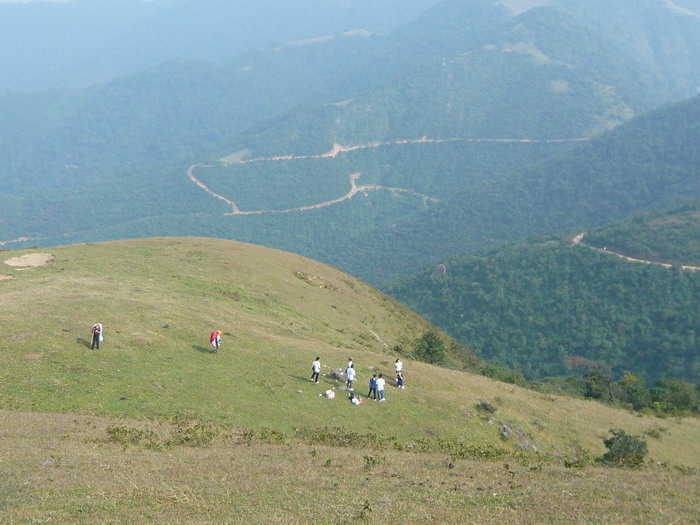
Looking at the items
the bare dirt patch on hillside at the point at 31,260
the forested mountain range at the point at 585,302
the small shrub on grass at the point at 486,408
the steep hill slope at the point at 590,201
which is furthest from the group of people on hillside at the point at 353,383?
the steep hill slope at the point at 590,201

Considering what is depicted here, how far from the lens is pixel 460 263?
12444 cm

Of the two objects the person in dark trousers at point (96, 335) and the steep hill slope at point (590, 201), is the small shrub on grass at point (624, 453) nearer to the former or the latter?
the person in dark trousers at point (96, 335)

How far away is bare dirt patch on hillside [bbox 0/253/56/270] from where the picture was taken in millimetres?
48750

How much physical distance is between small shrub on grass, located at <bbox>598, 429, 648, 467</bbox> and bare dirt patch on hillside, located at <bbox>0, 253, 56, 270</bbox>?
42404 mm

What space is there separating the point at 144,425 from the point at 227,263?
107 feet

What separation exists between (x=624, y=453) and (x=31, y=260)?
44736 mm

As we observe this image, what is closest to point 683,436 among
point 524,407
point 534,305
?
point 524,407

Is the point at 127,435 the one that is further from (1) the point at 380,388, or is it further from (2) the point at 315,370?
(1) the point at 380,388

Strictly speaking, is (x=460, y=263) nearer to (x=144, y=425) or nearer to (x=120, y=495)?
(x=144, y=425)

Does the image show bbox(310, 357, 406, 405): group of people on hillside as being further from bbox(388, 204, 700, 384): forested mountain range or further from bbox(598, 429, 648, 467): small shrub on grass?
bbox(388, 204, 700, 384): forested mountain range

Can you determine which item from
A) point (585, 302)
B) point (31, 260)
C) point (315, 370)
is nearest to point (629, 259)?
point (585, 302)

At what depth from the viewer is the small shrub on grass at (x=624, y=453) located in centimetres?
2991

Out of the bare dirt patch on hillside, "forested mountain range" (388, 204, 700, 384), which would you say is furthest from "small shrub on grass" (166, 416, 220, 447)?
"forested mountain range" (388, 204, 700, 384)

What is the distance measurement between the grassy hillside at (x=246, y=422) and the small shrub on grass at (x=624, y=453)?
1.45 metres
